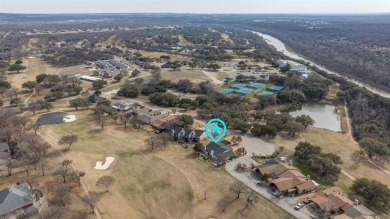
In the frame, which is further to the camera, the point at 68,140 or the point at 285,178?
the point at 68,140

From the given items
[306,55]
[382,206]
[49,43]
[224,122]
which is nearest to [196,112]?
[224,122]

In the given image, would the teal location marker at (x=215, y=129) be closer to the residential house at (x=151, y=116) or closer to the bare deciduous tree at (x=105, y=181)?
the residential house at (x=151, y=116)

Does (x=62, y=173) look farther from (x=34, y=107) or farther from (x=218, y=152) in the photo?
(x=34, y=107)

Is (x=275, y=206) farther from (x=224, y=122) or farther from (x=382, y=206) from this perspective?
(x=224, y=122)

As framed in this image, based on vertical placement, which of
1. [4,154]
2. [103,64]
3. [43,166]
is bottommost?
[103,64]

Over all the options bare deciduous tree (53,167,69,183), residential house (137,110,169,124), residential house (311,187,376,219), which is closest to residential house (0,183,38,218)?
bare deciduous tree (53,167,69,183)

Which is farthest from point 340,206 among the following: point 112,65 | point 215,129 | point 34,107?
point 112,65
